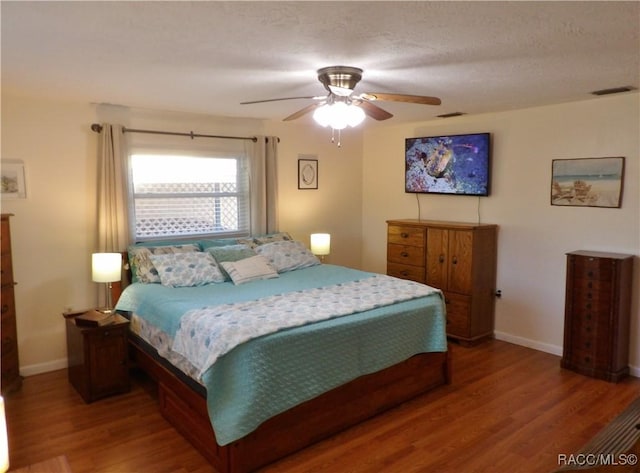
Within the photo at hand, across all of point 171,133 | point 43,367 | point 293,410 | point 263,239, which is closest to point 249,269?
point 263,239

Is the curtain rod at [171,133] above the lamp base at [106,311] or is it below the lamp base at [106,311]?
above

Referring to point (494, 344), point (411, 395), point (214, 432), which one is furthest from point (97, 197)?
point (494, 344)

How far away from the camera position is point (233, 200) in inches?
192

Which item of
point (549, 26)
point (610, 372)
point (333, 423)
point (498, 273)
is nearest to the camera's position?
point (549, 26)

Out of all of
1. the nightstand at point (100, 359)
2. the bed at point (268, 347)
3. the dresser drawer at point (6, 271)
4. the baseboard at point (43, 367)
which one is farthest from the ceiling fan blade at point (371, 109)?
the baseboard at point (43, 367)

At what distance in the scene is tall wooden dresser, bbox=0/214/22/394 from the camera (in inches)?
131

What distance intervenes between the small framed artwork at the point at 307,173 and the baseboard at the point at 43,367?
9.58ft

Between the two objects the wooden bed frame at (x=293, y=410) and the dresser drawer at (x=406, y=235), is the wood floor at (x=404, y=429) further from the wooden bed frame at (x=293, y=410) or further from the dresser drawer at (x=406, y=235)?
the dresser drawer at (x=406, y=235)

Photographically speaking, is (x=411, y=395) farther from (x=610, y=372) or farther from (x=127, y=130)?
(x=127, y=130)

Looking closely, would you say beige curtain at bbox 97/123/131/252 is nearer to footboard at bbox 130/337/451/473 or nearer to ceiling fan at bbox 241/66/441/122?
footboard at bbox 130/337/451/473

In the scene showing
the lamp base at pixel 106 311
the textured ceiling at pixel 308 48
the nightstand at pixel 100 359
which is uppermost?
the textured ceiling at pixel 308 48

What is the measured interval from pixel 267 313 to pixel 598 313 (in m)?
2.65

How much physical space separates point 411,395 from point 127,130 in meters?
3.24

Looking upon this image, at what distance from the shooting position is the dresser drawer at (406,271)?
4840mm
